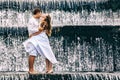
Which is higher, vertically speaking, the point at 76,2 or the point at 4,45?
the point at 76,2

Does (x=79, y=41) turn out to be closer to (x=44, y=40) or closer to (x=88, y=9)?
(x=88, y=9)

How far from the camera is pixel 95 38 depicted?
19.8 metres

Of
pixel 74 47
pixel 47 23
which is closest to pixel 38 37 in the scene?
pixel 47 23

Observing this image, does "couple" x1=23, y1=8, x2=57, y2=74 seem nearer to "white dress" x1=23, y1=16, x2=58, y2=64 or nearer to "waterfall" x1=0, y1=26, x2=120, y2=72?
"white dress" x1=23, y1=16, x2=58, y2=64

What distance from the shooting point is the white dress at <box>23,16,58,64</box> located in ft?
54.3

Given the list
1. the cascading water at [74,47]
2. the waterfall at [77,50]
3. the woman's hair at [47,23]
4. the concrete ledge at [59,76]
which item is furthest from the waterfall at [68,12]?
the concrete ledge at [59,76]

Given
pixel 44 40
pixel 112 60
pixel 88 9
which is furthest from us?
pixel 88 9

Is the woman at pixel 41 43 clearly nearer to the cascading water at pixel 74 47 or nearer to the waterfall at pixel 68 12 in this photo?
the cascading water at pixel 74 47

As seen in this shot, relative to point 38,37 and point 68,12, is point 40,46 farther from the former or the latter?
point 68,12

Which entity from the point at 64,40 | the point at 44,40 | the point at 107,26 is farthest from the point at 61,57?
the point at 44,40

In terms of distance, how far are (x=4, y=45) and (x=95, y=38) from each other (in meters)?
3.02

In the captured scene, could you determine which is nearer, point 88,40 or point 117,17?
point 88,40

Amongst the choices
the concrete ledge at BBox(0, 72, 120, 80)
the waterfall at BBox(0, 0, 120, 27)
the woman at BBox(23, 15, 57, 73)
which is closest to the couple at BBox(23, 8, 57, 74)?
the woman at BBox(23, 15, 57, 73)

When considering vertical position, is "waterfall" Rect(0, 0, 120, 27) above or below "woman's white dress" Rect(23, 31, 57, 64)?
above
